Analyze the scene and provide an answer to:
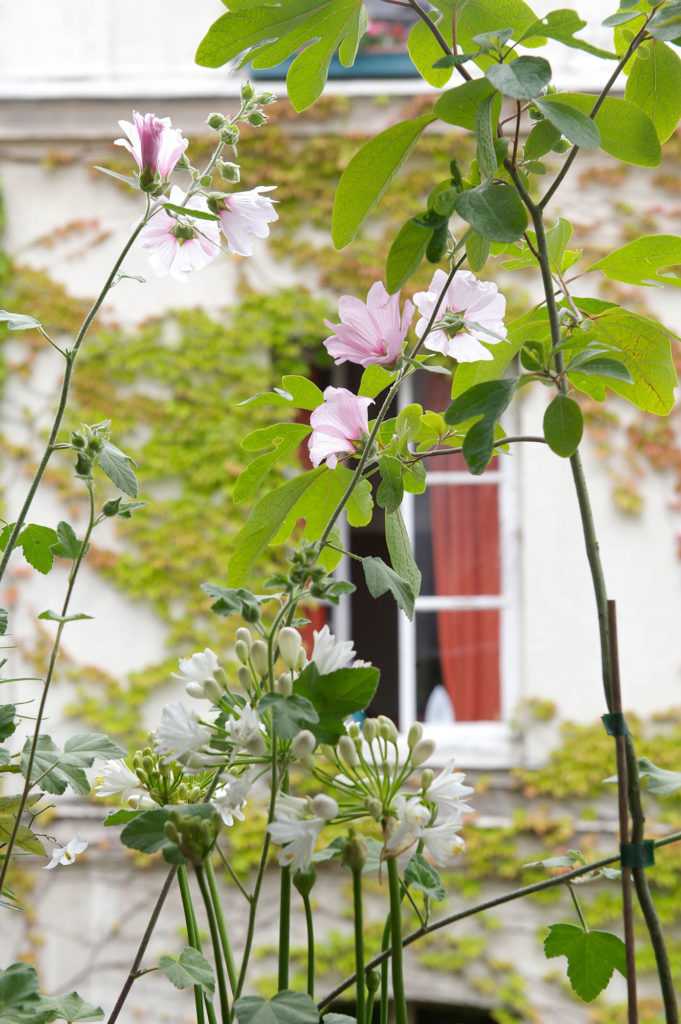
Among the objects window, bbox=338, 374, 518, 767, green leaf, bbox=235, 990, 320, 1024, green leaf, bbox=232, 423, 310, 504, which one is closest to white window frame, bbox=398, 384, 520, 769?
window, bbox=338, 374, 518, 767

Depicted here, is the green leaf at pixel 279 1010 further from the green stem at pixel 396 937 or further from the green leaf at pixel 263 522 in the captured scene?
the green leaf at pixel 263 522

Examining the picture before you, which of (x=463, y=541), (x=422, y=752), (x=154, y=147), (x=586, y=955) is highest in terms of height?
(x=463, y=541)

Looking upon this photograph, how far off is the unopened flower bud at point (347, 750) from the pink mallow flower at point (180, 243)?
0.28m

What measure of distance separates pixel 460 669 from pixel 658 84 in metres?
3.23

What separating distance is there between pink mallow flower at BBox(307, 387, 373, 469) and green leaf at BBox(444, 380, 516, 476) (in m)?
0.09

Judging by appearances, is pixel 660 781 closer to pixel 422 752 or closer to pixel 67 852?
pixel 422 752

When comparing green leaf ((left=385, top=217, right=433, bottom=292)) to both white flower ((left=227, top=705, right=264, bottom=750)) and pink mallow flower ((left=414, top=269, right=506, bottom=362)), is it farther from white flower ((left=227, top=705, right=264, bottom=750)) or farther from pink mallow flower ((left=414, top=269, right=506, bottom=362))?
white flower ((left=227, top=705, right=264, bottom=750))

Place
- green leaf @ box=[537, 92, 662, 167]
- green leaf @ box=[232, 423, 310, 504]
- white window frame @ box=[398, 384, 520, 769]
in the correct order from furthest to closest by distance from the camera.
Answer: white window frame @ box=[398, 384, 520, 769], green leaf @ box=[232, 423, 310, 504], green leaf @ box=[537, 92, 662, 167]

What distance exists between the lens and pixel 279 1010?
1.46 feet

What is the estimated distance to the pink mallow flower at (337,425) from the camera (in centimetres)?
59

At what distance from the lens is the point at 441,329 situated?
613 mm

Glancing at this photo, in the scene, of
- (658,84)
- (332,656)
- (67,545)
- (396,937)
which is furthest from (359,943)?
(658,84)

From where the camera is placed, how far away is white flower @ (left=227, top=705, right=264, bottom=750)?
1.57ft

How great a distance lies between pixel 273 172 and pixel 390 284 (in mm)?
3563
